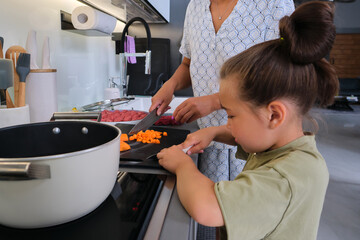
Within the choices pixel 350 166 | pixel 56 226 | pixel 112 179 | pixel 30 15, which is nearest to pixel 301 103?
pixel 112 179

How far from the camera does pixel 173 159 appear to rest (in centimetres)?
68

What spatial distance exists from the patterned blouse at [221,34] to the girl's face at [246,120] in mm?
462

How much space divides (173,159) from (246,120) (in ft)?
0.68

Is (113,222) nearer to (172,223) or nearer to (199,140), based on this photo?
(172,223)

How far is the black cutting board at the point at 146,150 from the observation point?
704mm

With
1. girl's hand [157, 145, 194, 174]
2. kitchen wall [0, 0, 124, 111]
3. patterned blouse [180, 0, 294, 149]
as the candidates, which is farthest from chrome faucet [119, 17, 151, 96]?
girl's hand [157, 145, 194, 174]

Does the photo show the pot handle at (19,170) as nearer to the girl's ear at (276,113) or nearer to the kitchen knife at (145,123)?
the girl's ear at (276,113)

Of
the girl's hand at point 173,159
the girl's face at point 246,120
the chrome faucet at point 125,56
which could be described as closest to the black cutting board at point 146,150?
the girl's hand at point 173,159

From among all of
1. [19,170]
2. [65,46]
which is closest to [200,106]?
[19,170]

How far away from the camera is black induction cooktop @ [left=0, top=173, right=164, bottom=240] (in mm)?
403

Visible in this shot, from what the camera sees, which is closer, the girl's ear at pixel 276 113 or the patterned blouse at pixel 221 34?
the girl's ear at pixel 276 113

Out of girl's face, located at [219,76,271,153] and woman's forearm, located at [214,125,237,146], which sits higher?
girl's face, located at [219,76,271,153]

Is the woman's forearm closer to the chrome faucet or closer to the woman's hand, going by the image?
the woman's hand

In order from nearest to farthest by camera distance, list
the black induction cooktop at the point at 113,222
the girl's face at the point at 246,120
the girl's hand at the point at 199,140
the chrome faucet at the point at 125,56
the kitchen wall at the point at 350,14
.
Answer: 1. the black induction cooktop at the point at 113,222
2. the girl's face at the point at 246,120
3. the girl's hand at the point at 199,140
4. the chrome faucet at the point at 125,56
5. the kitchen wall at the point at 350,14
